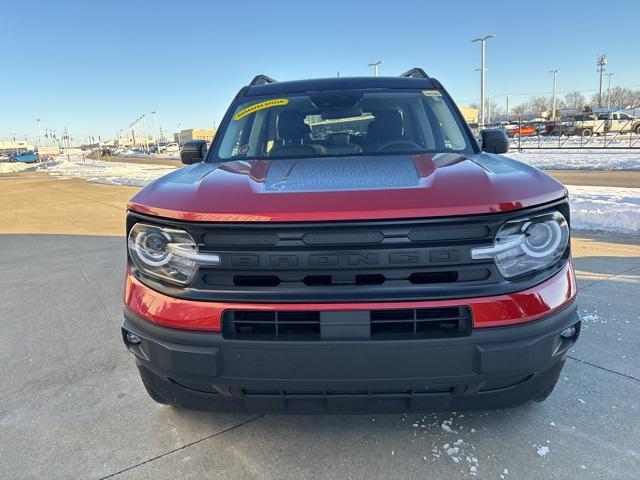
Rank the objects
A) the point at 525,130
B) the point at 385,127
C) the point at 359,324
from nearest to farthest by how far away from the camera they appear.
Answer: the point at 359,324 → the point at 385,127 → the point at 525,130

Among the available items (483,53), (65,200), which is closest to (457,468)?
(65,200)

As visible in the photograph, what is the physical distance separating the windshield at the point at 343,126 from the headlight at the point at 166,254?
3.60 feet

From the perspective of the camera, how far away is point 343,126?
3.31 metres

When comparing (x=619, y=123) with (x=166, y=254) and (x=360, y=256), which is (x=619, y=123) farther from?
(x=166, y=254)

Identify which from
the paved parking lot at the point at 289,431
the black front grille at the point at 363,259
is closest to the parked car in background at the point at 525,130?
the paved parking lot at the point at 289,431

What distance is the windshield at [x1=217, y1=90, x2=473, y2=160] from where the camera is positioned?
3.07m

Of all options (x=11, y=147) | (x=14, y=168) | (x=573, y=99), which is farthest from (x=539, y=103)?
(x=11, y=147)

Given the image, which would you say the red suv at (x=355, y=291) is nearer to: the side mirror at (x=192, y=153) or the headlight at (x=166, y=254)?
the headlight at (x=166, y=254)

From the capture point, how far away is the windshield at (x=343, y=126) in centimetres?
307

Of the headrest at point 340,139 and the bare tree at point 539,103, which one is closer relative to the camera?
the headrest at point 340,139

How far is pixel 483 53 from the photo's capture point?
37.3 m

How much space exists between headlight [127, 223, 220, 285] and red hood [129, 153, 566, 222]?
10cm

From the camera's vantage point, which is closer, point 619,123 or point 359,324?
point 359,324

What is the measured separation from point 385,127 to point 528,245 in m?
1.60
